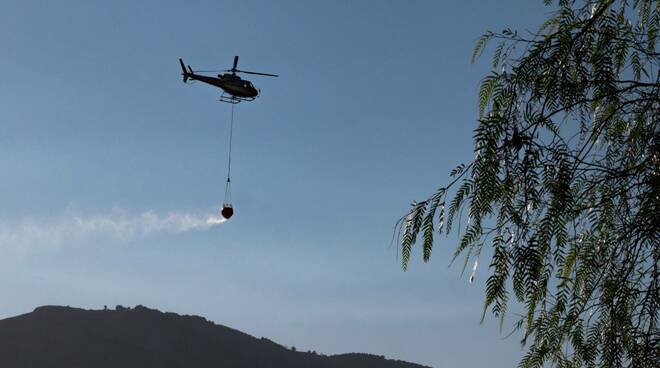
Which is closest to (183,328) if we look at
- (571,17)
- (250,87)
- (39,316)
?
(39,316)

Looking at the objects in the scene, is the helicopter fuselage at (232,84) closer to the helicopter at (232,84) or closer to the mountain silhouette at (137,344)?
the helicopter at (232,84)

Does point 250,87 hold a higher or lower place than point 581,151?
higher

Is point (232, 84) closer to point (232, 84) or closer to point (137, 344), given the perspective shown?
point (232, 84)

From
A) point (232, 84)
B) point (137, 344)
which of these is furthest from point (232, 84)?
point (137, 344)

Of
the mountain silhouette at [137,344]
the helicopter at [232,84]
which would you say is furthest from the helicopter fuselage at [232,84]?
the mountain silhouette at [137,344]

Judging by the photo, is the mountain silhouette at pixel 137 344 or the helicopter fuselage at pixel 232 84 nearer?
the helicopter fuselage at pixel 232 84

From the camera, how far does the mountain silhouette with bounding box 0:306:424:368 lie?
428 feet

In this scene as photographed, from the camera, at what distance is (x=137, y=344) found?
143 meters

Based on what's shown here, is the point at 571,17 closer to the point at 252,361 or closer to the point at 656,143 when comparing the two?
the point at 656,143

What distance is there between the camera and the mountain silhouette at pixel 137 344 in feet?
428

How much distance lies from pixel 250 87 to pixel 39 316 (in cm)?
11738

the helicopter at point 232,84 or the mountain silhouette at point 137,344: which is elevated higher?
the mountain silhouette at point 137,344

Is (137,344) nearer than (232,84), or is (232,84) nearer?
(232,84)

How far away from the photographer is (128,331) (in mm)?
146375
